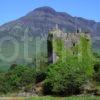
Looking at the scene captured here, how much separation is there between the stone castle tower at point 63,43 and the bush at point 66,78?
12.8ft

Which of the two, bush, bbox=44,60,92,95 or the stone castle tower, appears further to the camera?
the stone castle tower

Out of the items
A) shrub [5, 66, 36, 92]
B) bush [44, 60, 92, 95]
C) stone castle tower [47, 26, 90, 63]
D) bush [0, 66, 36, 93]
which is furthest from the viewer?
stone castle tower [47, 26, 90, 63]

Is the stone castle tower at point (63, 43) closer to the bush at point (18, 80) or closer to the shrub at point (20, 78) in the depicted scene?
the shrub at point (20, 78)

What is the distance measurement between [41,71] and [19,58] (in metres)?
89.2

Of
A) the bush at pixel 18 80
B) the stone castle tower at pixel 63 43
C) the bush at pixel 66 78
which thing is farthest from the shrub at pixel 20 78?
Answer: the bush at pixel 66 78

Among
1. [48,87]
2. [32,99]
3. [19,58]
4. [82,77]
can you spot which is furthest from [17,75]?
[19,58]

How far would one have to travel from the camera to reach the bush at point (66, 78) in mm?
60375

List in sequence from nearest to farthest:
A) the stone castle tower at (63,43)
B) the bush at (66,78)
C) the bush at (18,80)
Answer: the bush at (66,78) → the bush at (18,80) → the stone castle tower at (63,43)

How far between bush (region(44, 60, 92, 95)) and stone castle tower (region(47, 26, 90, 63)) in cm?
389

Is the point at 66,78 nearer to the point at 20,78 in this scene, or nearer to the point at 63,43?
the point at 63,43

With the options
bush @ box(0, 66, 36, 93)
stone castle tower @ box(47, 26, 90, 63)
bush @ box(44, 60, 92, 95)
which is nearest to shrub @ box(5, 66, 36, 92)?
Result: bush @ box(0, 66, 36, 93)

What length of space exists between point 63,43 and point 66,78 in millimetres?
8653

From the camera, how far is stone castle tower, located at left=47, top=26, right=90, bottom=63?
6819 cm

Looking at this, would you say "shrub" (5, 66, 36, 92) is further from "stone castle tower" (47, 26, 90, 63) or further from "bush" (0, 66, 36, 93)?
"stone castle tower" (47, 26, 90, 63)
